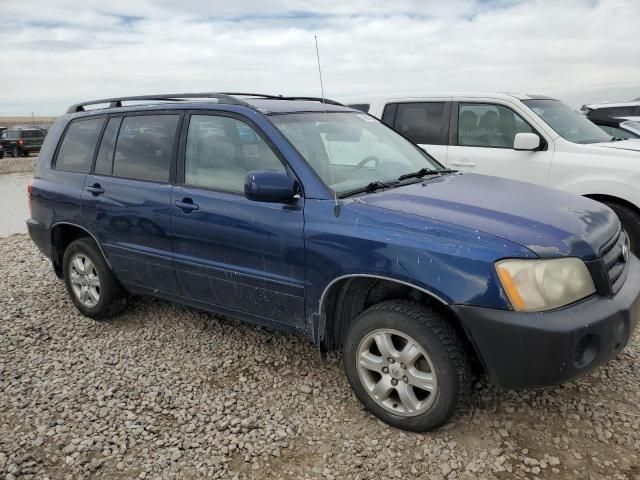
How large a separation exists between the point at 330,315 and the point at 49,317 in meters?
2.93

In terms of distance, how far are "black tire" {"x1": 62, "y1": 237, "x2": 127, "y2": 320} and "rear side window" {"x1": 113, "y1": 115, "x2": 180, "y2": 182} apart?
2.34ft

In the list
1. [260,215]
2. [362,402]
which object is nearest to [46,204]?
[260,215]

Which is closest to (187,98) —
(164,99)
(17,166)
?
(164,99)

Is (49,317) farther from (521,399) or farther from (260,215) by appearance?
(521,399)

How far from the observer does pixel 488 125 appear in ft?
20.1

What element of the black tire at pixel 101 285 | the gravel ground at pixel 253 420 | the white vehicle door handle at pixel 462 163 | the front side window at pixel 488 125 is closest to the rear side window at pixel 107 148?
the black tire at pixel 101 285

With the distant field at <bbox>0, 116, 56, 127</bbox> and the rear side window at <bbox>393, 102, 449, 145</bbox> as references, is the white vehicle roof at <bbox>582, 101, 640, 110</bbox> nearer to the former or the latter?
the rear side window at <bbox>393, 102, 449, 145</bbox>

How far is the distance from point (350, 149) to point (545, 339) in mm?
1808

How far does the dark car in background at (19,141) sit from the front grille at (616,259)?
90.6ft

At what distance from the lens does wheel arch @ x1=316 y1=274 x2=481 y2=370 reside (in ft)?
9.47

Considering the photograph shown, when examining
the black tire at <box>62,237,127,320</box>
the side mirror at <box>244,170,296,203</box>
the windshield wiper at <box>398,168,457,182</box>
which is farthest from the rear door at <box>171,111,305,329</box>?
the black tire at <box>62,237,127,320</box>

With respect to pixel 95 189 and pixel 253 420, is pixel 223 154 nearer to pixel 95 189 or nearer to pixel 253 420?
pixel 95 189

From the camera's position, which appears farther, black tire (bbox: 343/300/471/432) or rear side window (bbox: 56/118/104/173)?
rear side window (bbox: 56/118/104/173)

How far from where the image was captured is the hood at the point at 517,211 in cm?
267
